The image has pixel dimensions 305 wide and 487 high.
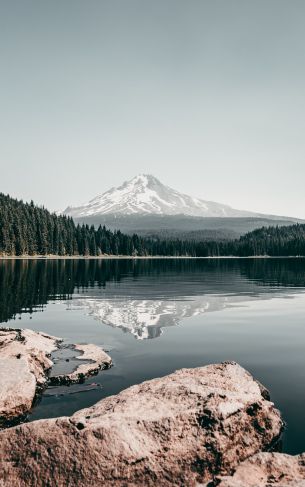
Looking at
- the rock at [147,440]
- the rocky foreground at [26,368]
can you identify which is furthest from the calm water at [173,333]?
the rock at [147,440]

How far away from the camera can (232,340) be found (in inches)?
1044

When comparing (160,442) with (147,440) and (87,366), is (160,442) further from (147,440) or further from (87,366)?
(87,366)

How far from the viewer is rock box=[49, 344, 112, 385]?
1811 centimetres

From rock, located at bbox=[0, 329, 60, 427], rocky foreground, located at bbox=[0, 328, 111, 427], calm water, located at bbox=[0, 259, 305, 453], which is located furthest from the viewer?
calm water, located at bbox=[0, 259, 305, 453]

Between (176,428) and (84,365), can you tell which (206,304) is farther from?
(176,428)

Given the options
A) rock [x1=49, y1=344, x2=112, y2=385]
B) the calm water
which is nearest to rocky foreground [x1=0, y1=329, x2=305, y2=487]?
→ the calm water

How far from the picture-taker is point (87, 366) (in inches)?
773

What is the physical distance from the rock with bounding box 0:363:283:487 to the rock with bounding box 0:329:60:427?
118 inches

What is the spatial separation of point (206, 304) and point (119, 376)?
25.8 m

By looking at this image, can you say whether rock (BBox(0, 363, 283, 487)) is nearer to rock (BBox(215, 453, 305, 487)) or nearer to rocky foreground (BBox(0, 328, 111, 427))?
rock (BBox(215, 453, 305, 487))

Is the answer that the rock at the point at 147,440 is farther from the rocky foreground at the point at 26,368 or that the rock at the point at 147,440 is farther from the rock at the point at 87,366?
the rock at the point at 87,366

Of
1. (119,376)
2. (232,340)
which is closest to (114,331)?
(232,340)

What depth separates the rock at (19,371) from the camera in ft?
44.6

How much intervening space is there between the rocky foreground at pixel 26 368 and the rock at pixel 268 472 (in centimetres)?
755
